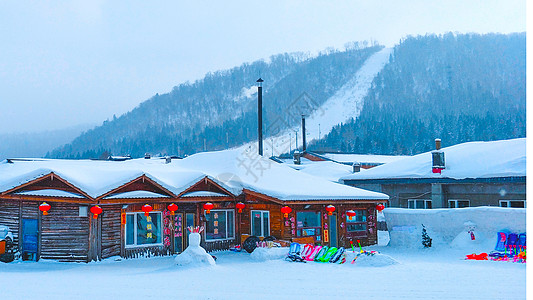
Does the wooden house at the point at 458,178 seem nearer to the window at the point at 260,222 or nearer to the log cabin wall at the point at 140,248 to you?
the window at the point at 260,222

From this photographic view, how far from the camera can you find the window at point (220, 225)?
20.6 metres

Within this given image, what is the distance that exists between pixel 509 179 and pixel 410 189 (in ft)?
17.0

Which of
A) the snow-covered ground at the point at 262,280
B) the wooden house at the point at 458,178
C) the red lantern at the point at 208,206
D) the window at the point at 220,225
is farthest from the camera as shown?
the wooden house at the point at 458,178

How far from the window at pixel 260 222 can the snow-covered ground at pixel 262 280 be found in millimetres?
2980

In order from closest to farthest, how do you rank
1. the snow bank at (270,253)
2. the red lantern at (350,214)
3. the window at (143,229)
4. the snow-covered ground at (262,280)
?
the snow-covered ground at (262,280)
the snow bank at (270,253)
the window at (143,229)
the red lantern at (350,214)

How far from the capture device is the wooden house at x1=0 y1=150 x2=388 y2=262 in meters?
17.5

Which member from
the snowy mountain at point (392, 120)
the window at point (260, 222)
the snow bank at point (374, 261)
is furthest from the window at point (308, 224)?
the snowy mountain at point (392, 120)

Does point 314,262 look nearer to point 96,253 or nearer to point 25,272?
point 96,253

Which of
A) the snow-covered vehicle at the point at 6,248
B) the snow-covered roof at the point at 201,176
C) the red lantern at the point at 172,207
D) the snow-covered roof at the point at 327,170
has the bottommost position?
the snow-covered vehicle at the point at 6,248

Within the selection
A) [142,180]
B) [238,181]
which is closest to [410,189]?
[238,181]

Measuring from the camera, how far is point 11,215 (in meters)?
18.4

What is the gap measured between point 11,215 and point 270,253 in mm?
9372

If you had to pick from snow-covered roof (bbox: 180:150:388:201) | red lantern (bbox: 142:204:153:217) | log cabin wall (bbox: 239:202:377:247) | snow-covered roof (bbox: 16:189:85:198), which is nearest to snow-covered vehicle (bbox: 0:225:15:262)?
snow-covered roof (bbox: 16:189:85:198)

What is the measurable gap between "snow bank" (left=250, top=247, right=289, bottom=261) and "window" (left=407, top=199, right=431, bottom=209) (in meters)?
10.8
